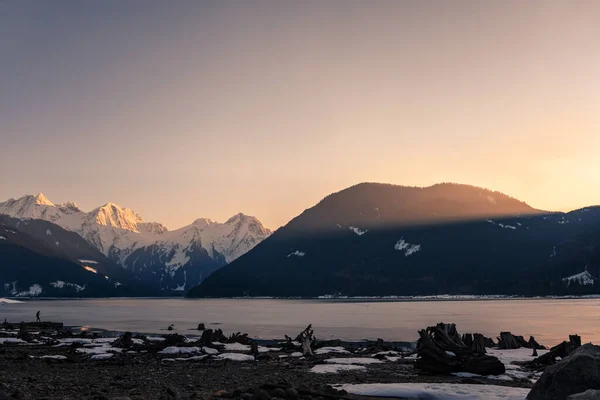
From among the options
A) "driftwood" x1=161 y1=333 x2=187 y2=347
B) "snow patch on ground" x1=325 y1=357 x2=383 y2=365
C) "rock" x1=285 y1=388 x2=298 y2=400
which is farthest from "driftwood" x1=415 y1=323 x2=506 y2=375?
"driftwood" x1=161 y1=333 x2=187 y2=347

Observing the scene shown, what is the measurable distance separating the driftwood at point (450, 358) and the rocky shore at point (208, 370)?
0.52m

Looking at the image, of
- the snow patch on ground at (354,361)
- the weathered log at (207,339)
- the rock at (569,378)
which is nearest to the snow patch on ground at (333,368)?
the snow patch on ground at (354,361)

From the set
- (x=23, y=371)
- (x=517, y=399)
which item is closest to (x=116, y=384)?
(x=23, y=371)

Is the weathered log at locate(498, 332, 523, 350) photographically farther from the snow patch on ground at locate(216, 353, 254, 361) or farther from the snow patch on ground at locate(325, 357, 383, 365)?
the snow patch on ground at locate(216, 353, 254, 361)

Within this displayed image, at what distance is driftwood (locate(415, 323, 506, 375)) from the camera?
117 feet

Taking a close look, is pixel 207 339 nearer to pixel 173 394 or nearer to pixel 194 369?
pixel 194 369

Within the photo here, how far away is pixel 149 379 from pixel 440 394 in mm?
17339

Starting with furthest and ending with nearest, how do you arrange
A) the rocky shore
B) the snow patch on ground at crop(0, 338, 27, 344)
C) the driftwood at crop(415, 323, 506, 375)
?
the snow patch on ground at crop(0, 338, 27, 344) → the driftwood at crop(415, 323, 506, 375) → the rocky shore

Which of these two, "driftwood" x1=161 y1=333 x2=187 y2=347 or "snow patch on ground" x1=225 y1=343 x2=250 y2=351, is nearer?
"snow patch on ground" x1=225 y1=343 x2=250 y2=351

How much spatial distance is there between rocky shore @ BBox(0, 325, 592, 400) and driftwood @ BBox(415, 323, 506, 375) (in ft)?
1.69

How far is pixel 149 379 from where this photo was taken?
33.8 metres

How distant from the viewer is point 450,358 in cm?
3659

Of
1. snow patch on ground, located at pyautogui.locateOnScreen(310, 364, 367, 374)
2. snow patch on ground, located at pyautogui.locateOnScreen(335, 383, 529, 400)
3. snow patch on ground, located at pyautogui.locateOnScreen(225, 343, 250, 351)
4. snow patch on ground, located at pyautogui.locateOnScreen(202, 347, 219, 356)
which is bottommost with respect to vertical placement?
snow patch on ground, located at pyautogui.locateOnScreen(225, 343, 250, 351)

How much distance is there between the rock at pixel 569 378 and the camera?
23312 millimetres
